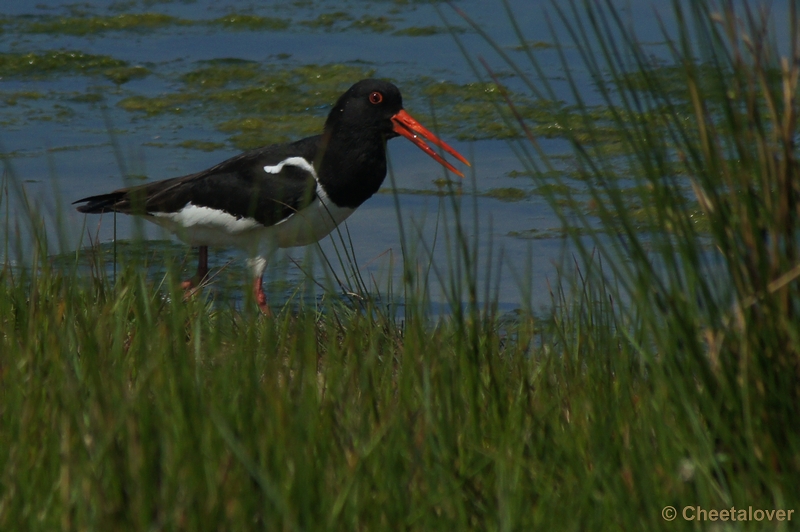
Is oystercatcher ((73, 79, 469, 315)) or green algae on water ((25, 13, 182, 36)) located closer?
oystercatcher ((73, 79, 469, 315))

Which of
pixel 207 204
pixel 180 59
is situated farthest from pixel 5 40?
pixel 207 204

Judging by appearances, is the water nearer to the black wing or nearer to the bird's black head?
the black wing

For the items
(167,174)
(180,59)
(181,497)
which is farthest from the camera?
(180,59)

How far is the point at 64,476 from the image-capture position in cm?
190

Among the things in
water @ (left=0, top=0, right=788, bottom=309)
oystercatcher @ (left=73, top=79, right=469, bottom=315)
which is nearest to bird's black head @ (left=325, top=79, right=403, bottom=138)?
oystercatcher @ (left=73, top=79, right=469, bottom=315)

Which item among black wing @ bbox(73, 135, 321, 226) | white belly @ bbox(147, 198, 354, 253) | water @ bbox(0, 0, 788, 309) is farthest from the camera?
water @ bbox(0, 0, 788, 309)

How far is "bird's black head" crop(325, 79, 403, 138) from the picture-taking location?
17.7 feet

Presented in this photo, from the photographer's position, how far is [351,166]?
17.4 ft

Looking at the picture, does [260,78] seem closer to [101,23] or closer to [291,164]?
[101,23]

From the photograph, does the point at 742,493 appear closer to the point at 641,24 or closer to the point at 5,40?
the point at 641,24

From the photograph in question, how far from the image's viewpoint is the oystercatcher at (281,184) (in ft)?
17.1

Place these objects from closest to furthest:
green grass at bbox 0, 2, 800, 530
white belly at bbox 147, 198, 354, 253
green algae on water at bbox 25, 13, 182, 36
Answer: green grass at bbox 0, 2, 800, 530, white belly at bbox 147, 198, 354, 253, green algae on water at bbox 25, 13, 182, 36

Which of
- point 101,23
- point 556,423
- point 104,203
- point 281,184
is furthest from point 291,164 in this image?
point 101,23

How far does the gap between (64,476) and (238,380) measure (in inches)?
17.7
